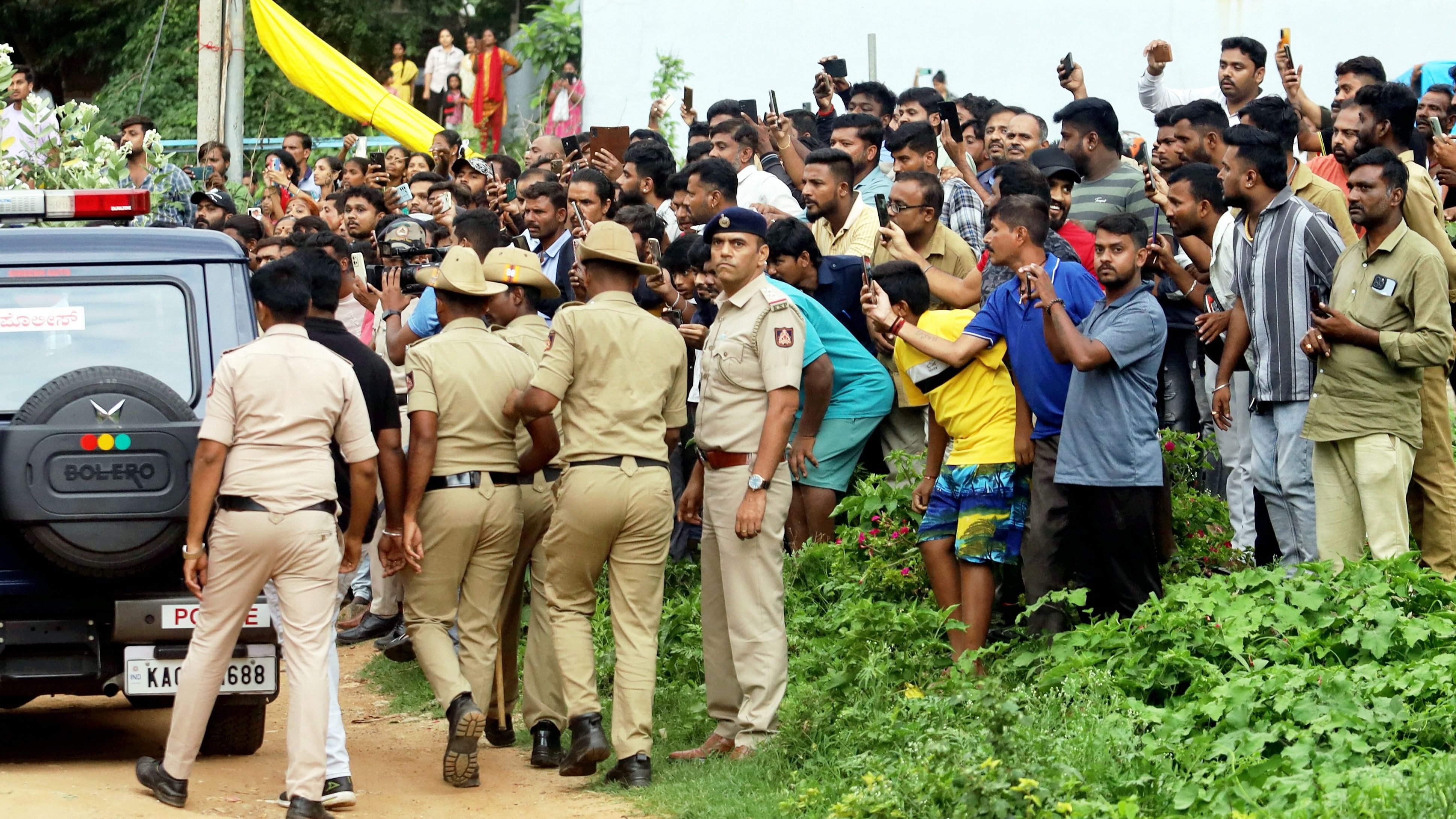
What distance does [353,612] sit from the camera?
11.1 meters

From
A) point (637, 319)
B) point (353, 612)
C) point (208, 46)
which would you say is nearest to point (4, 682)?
point (637, 319)

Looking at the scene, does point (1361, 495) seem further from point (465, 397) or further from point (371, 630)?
point (371, 630)

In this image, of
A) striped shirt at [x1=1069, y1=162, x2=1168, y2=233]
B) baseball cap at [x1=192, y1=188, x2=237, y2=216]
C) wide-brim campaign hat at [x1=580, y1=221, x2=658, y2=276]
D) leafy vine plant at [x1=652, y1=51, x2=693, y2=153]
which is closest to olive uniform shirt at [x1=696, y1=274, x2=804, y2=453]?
wide-brim campaign hat at [x1=580, y1=221, x2=658, y2=276]

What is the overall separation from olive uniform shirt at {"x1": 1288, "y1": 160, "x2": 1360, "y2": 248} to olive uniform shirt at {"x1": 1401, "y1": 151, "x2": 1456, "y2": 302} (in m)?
0.44

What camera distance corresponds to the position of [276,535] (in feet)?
21.0

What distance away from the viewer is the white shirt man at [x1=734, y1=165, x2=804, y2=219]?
10844mm

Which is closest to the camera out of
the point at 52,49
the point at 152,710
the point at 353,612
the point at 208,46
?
the point at 152,710

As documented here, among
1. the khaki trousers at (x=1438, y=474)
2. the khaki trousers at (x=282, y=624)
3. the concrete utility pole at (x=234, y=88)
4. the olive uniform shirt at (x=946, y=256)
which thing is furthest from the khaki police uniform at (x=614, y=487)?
the concrete utility pole at (x=234, y=88)

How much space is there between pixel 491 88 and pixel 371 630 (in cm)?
1196

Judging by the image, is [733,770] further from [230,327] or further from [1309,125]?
[1309,125]

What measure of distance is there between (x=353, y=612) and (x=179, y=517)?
4.42 meters

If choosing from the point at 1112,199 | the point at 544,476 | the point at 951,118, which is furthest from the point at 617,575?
the point at 951,118

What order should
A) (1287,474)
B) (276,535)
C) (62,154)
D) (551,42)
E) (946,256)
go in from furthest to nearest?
(551,42)
(62,154)
(946,256)
(1287,474)
(276,535)

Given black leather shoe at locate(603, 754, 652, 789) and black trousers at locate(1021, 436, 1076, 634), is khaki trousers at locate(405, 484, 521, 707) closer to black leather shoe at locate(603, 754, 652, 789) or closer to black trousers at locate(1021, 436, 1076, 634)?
black leather shoe at locate(603, 754, 652, 789)
